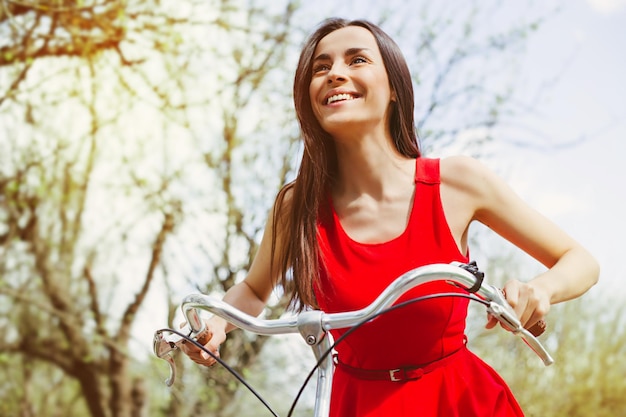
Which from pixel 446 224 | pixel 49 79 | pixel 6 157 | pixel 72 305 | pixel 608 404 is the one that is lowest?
pixel 608 404

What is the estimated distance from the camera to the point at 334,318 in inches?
49.6

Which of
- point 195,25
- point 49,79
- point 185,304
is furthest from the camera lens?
point 49,79

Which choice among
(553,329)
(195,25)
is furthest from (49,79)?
(553,329)

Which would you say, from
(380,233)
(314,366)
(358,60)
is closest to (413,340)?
(380,233)

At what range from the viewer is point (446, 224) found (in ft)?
5.37

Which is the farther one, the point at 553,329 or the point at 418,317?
the point at 553,329

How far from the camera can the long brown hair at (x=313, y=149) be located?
1.80 metres

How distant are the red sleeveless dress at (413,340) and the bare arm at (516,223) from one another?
0.04 metres

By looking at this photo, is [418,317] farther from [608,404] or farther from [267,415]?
[608,404]

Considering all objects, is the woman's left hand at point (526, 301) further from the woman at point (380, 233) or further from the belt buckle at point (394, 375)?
the belt buckle at point (394, 375)

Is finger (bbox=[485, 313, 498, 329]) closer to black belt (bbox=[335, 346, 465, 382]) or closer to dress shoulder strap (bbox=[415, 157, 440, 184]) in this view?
black belt (bbox=[335, 346, 465, 382])

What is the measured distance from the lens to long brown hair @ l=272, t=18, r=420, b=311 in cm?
180

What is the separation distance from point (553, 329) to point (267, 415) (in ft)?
6.34

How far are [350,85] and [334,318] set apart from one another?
0.63 meters
